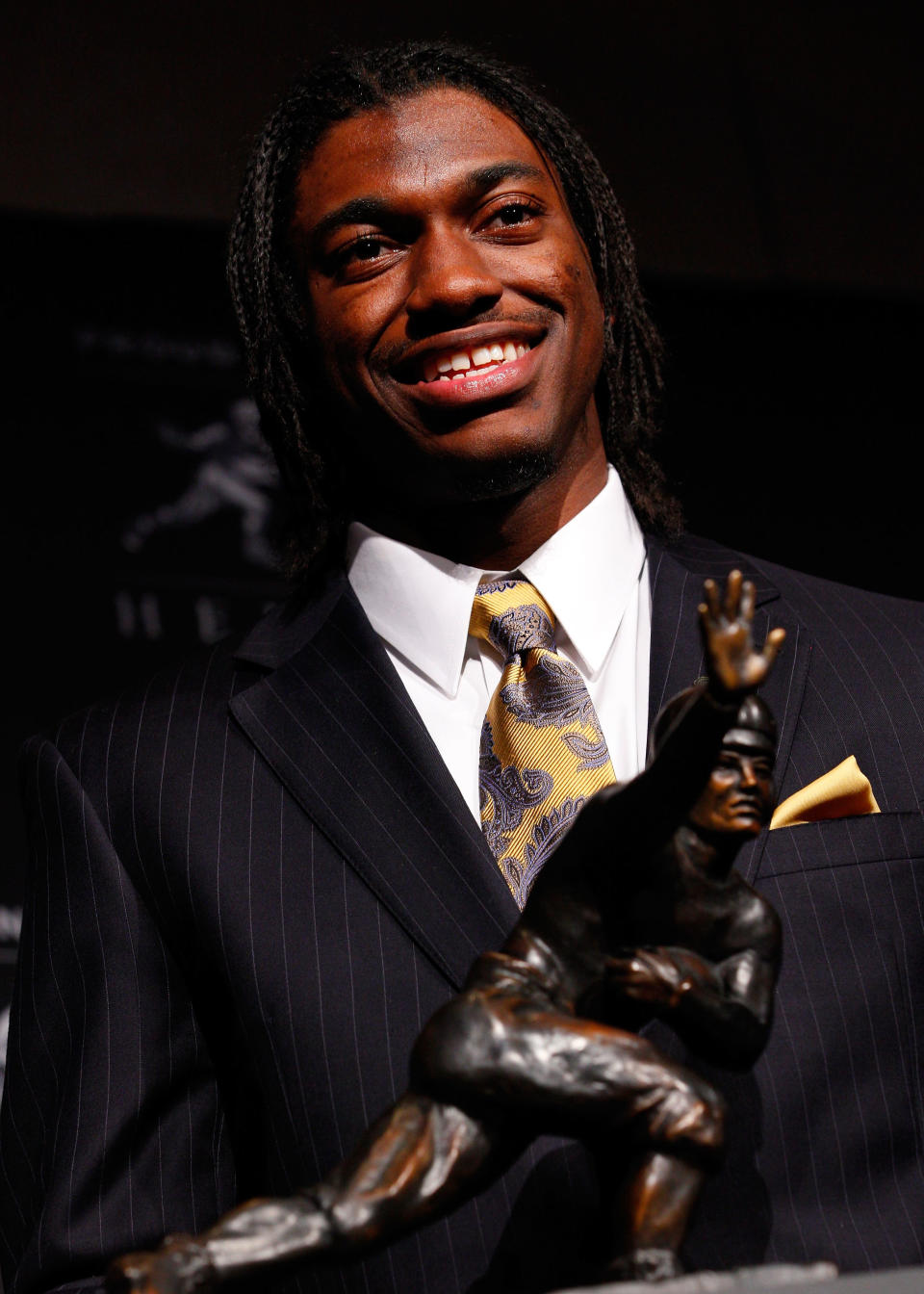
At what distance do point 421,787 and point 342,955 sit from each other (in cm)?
16

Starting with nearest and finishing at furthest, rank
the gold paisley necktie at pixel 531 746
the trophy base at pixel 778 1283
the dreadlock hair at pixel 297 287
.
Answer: the trophy base at pixel 778 1283 → the gold paisley necktie at pixel 531 746 → the dreadlock hair at pixel 297 287

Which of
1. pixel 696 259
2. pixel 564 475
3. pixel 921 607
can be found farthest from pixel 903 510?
pixel 564 475

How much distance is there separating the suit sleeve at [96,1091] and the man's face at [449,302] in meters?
0.49

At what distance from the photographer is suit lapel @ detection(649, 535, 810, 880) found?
155 cm

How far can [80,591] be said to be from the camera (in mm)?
2463

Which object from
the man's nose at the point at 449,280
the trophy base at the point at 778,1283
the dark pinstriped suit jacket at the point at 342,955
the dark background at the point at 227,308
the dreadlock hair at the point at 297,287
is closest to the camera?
the trophy base at the point at 778,1283

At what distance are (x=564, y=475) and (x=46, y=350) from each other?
1.09 metres

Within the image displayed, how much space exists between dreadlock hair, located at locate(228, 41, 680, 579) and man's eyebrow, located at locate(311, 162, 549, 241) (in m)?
0.15

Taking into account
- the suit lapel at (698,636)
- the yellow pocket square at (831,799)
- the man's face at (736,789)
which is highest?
the suit lapel at (698,636)

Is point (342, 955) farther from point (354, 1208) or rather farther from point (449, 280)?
point (449, 280)

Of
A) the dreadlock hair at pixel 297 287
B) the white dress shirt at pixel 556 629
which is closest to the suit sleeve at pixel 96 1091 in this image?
the white dress shirt at pixel 556 629

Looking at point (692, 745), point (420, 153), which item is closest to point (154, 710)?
point (420, 153)

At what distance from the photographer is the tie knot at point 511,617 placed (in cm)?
164

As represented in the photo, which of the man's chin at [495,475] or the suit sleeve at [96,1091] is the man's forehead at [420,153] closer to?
the man's chin at [495,475]
